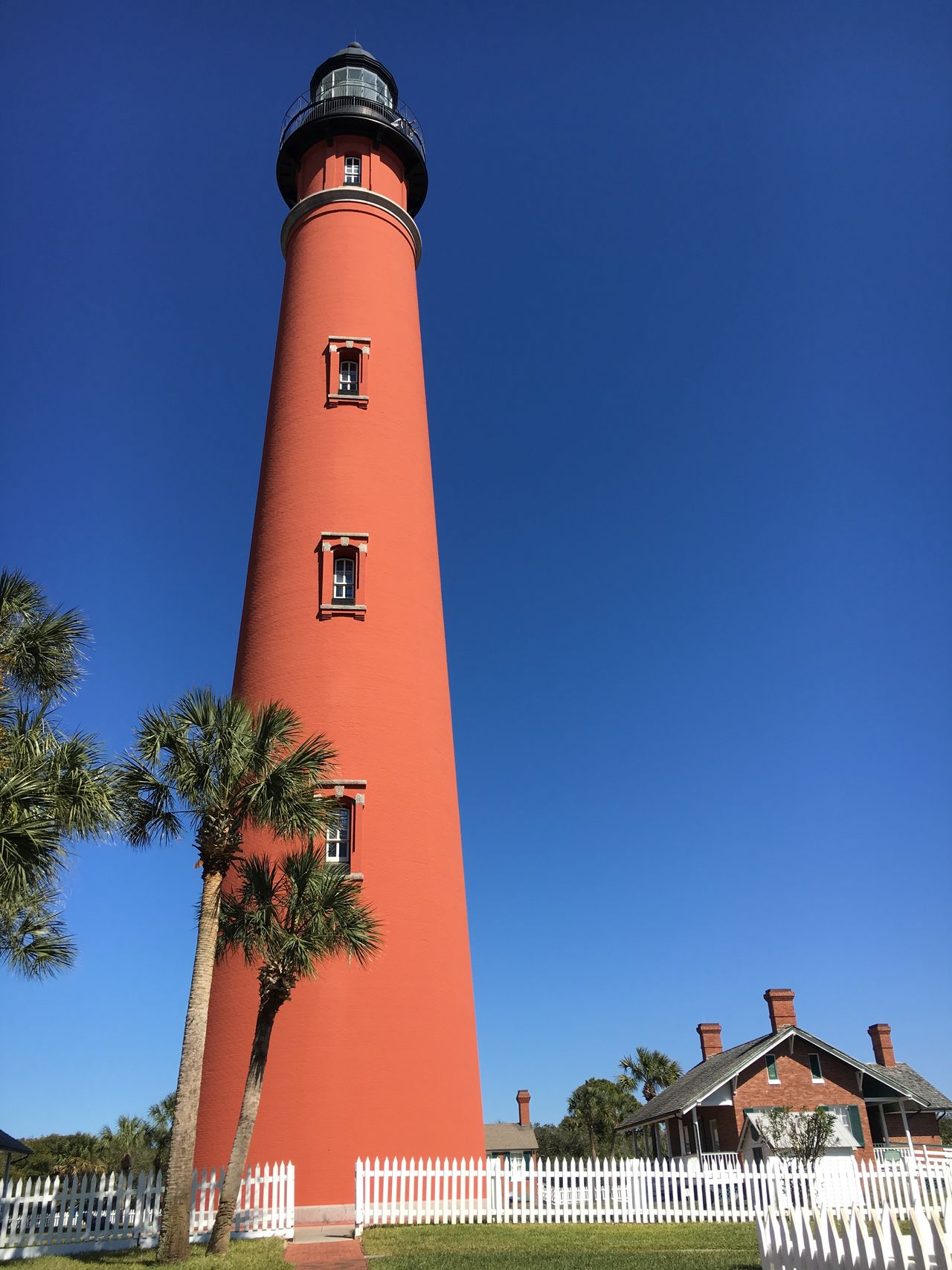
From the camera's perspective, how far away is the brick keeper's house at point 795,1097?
1168 inches

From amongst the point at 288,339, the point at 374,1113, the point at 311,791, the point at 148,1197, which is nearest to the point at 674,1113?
the point at 374,1113

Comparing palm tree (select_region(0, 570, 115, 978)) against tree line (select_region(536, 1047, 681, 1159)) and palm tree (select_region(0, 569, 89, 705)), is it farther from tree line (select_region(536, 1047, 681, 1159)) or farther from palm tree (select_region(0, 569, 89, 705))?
tree line (select_region(536, 1047, 681, 1159))

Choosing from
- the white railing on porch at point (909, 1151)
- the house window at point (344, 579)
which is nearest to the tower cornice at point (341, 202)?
the house window at point (344, 579)

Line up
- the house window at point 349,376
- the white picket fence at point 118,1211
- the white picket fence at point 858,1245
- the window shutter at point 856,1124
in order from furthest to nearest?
the window shutter at point 856,1124 → the house window at point 349,376 → the white picket fence at point 118,1211 → the white picket fence at point 858,1245

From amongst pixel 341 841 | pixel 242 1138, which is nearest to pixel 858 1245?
pixel 242 1138

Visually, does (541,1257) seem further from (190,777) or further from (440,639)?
(440,639)

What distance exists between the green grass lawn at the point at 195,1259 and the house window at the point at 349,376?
16.2 meters

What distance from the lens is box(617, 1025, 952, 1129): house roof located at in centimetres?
2995

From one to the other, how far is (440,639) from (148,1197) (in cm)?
1111

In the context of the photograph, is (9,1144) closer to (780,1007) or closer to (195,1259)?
(195,1259)

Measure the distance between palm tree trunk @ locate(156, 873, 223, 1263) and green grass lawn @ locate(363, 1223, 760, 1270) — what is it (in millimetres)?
2537

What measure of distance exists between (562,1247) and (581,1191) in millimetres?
4848

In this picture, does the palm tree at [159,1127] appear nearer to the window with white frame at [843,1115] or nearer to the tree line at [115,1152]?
the tree line at [115,1152]

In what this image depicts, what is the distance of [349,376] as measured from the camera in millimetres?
22625
